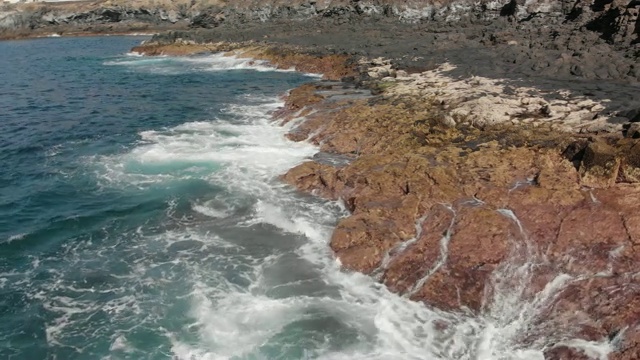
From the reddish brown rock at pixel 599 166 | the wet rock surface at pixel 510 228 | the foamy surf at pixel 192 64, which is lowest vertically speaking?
the foamy surf at pixel 192 64

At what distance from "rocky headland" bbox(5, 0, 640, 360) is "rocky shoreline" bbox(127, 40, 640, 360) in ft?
0.14

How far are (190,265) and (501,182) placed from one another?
10633 millimetres

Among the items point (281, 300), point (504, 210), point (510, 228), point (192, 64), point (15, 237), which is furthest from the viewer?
point (192, 64)

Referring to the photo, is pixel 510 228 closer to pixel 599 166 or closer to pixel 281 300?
pixel 599 166

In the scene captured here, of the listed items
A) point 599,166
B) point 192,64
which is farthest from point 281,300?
point 192,64

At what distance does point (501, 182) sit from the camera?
16.3 meters

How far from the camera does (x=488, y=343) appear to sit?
11.9 meters

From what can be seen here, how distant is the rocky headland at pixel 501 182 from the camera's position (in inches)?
500

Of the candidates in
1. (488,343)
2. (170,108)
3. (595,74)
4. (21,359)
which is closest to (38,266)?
(21,359)

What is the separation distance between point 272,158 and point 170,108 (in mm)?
14887

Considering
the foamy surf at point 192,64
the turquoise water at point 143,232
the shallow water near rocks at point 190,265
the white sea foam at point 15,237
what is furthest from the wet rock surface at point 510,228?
the foamy surf at point 192,64

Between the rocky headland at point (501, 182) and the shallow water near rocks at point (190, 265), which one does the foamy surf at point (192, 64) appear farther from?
the shallow water near rocks at point (190, 265)

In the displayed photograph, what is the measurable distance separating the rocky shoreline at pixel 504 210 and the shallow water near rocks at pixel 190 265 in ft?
1.12

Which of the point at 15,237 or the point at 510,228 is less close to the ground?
Answer: the point at 510,228
